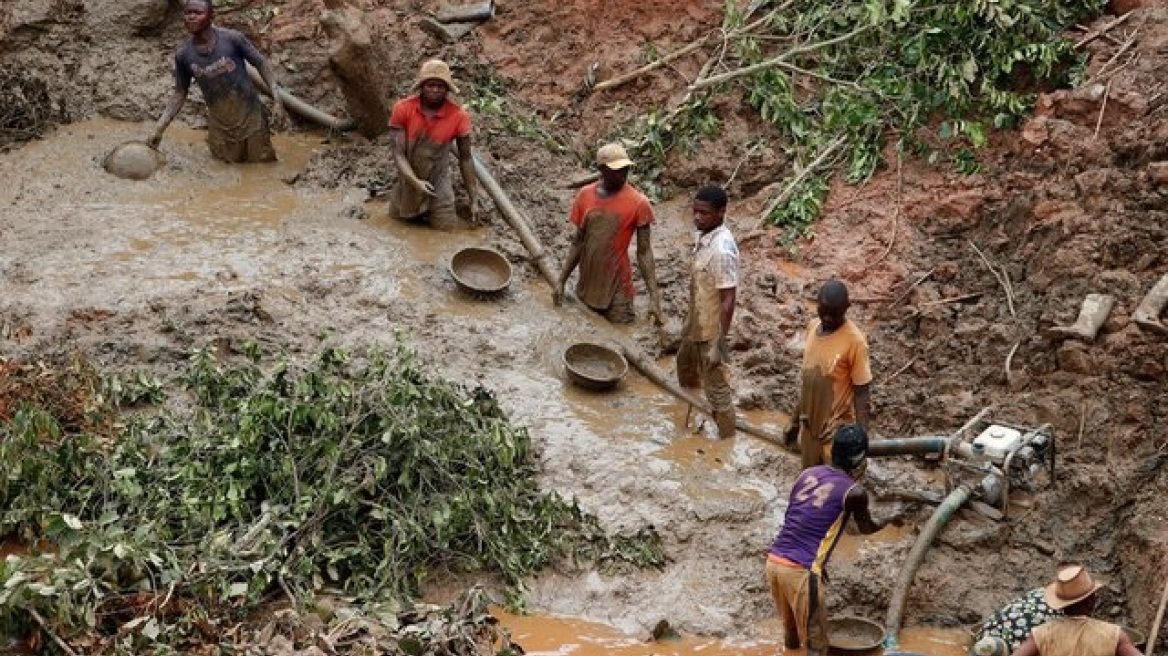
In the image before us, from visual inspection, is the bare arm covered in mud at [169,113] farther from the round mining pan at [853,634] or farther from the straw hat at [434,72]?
the round mining pan at [853,634]

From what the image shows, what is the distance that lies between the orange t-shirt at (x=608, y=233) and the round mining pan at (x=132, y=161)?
11.6 feet

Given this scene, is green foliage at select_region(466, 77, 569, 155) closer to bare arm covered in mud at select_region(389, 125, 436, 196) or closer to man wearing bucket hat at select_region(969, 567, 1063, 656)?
bare arm covered in mud at select_region(389, 125, 436, 196)

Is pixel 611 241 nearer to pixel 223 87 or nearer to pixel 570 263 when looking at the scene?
pixel 570 263

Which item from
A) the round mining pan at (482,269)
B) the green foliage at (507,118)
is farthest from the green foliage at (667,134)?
the round mining pan at (482,269)

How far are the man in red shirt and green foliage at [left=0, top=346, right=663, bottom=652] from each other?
6.50 ft

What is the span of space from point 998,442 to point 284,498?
3.90m

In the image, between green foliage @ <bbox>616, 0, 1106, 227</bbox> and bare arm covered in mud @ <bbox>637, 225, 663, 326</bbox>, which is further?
green foliage @ <bbox>616, 0, 1106, 227</bbox>

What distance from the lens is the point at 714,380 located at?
9383mm

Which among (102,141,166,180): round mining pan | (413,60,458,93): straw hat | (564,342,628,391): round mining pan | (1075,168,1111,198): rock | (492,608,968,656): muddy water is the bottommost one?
(492,608,968,656): muddy water

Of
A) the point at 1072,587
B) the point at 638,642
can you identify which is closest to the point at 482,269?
the point at 638,642

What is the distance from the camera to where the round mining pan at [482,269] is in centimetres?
1076

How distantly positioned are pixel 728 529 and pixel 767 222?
3433 millimetres

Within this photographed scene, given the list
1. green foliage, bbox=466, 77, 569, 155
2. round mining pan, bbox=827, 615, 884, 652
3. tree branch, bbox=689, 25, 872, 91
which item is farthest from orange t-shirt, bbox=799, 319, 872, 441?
green foliage, bbox=466, 77, 569, 155

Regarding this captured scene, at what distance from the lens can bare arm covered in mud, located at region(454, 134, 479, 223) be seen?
37.2 ft
